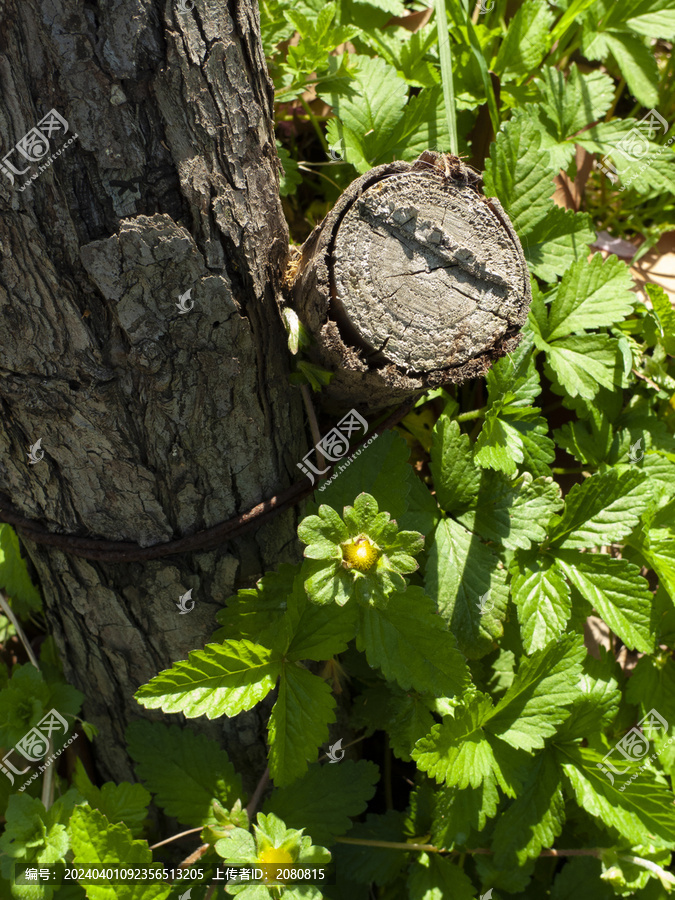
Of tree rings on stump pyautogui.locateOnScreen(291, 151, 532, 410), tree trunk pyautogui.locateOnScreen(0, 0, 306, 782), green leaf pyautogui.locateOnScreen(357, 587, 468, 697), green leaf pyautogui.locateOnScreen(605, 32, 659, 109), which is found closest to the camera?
tree trunk pyautogui.locateOnScreen(0, 0, 306, 782)

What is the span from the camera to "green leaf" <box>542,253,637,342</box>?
6.08 ft

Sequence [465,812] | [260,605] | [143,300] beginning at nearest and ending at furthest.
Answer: [143,300] < [260,605] < [465,812]

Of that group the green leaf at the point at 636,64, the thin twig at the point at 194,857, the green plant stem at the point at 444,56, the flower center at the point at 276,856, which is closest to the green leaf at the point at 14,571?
the thin twig at the point at 194,857

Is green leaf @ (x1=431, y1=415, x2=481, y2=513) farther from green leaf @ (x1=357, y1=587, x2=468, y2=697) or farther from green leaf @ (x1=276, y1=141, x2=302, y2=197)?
green leaf @ (x1=276, y1=141, x2=302, y2=197)

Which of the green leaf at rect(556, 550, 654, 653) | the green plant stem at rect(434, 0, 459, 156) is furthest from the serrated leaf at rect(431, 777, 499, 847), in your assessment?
the green plant stem at rect(434, 0, 459, 156)

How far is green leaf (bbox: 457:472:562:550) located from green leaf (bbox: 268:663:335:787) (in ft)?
1.92

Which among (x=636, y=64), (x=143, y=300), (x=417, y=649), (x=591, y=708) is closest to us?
(x=143, y=300)

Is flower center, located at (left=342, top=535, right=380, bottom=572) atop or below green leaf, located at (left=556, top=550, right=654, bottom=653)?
atop

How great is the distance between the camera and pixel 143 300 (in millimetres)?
1122

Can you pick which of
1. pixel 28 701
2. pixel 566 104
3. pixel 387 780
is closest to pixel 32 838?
pixel 28 701

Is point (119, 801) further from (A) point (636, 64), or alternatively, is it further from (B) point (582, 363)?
(A) point (636, 64)

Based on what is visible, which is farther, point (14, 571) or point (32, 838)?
point (14, 571)

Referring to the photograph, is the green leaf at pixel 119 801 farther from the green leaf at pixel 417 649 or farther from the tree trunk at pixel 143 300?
the green leaf at pixel 417 649

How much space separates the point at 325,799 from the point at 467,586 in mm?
680
